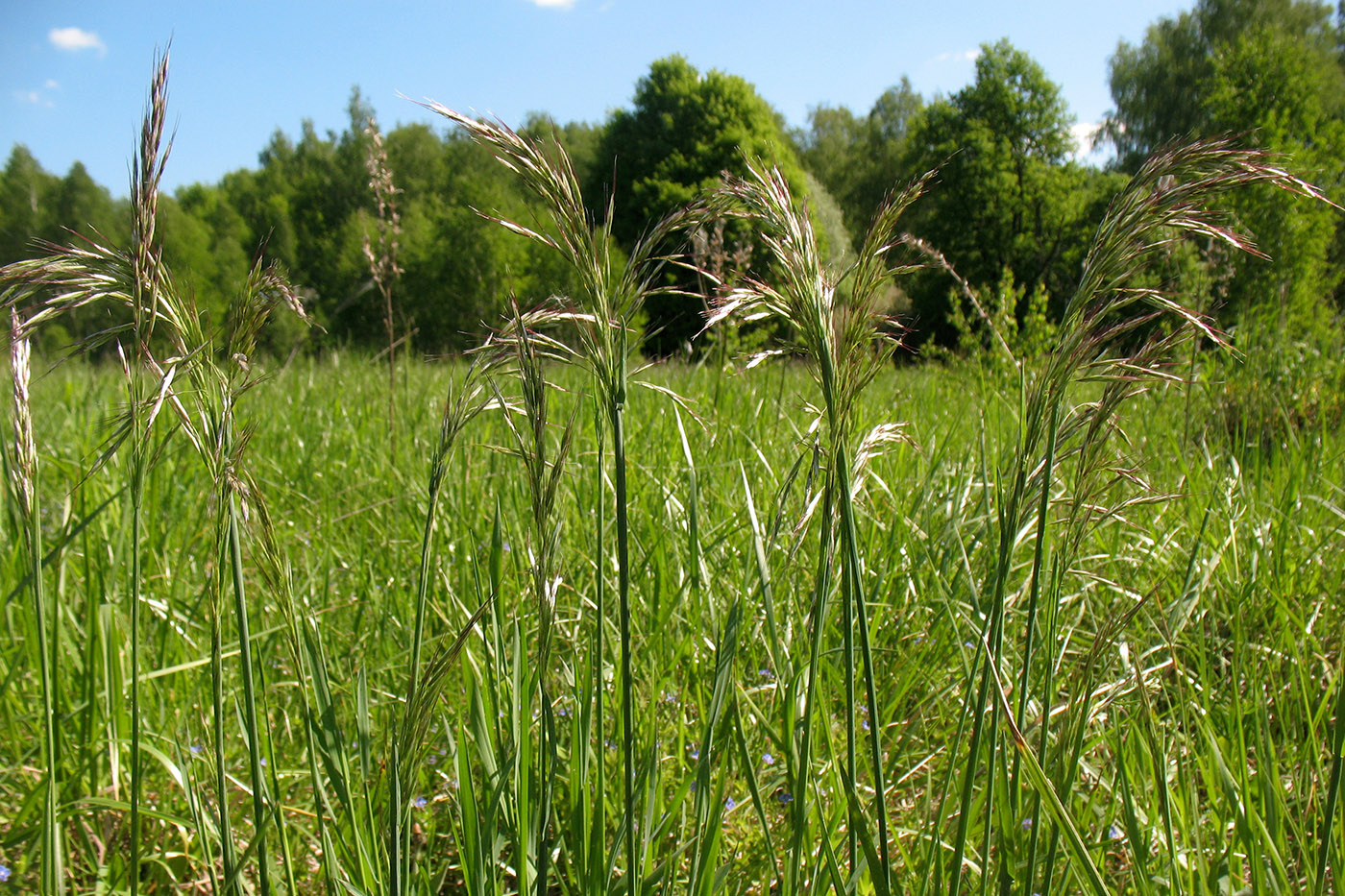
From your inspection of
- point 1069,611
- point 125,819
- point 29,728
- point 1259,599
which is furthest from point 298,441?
point 1259,599

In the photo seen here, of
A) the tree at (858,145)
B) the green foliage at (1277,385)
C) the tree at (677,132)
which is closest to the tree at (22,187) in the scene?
the tree at (677,132)

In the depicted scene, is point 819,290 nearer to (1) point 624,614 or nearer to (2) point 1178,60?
(1) point 624,614

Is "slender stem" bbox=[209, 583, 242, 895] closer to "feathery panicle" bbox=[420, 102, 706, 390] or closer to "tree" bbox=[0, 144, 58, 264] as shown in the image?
"feathery panicle" bbox=[420, 102, 706, 390]

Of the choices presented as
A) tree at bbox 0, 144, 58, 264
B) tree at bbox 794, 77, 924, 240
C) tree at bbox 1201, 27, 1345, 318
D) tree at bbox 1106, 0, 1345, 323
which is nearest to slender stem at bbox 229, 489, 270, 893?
tree at bbox 1201, 27, 1345, 318

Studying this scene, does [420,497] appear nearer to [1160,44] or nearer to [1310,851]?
[1310,851]

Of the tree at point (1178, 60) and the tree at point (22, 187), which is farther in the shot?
the tree at point (22, 187)

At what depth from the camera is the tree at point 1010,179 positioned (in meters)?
22.3

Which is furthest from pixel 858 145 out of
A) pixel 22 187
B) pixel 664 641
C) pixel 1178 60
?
pixel 664 641

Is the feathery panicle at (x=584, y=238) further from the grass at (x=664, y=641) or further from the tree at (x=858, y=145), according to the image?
the tree at (x=858, y=145)

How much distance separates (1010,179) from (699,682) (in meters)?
24.3

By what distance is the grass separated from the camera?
675 millimetres

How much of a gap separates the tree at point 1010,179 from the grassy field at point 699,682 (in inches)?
835

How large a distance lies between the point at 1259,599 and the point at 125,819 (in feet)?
8.03

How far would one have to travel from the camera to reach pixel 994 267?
23.1 metres
